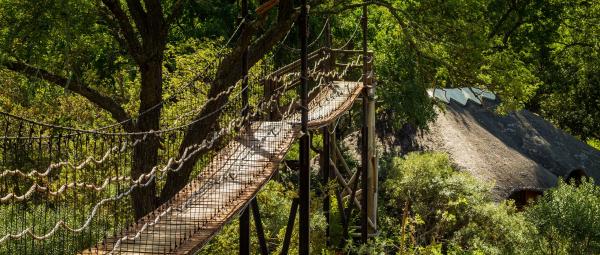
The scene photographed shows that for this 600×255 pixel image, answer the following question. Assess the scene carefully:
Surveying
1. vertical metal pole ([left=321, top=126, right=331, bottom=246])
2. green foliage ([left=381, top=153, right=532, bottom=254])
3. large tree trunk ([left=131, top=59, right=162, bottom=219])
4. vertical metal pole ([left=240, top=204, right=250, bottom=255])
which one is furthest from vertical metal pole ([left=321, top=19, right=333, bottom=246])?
vertical metal pole ([left=240, top=204, right=250, bottom=255])

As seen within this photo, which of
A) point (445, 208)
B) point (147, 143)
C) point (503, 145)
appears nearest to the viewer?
point (147, 143)

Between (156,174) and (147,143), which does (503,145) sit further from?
(156,174)

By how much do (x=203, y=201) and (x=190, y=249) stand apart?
211 cm

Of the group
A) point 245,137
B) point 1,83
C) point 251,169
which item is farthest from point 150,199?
point 1,83

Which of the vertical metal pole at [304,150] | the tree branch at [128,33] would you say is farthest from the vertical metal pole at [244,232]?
the tree branch at [128,33]

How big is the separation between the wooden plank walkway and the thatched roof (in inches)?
406

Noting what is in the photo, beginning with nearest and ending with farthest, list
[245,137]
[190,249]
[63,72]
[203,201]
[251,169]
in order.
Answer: [190,249] → [203,201] → [251,169] → [245,137] → [63,72]

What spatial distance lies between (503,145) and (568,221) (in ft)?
23.3

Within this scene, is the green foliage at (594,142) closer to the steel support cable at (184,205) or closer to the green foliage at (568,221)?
the green foliage at (568,221)

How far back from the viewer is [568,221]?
22.9 m

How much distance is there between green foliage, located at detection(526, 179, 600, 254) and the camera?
2202cm

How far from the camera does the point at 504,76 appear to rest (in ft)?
73.4

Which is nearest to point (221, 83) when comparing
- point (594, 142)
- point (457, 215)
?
point (457, 215)

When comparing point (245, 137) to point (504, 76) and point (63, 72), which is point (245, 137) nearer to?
point (63, 72)
